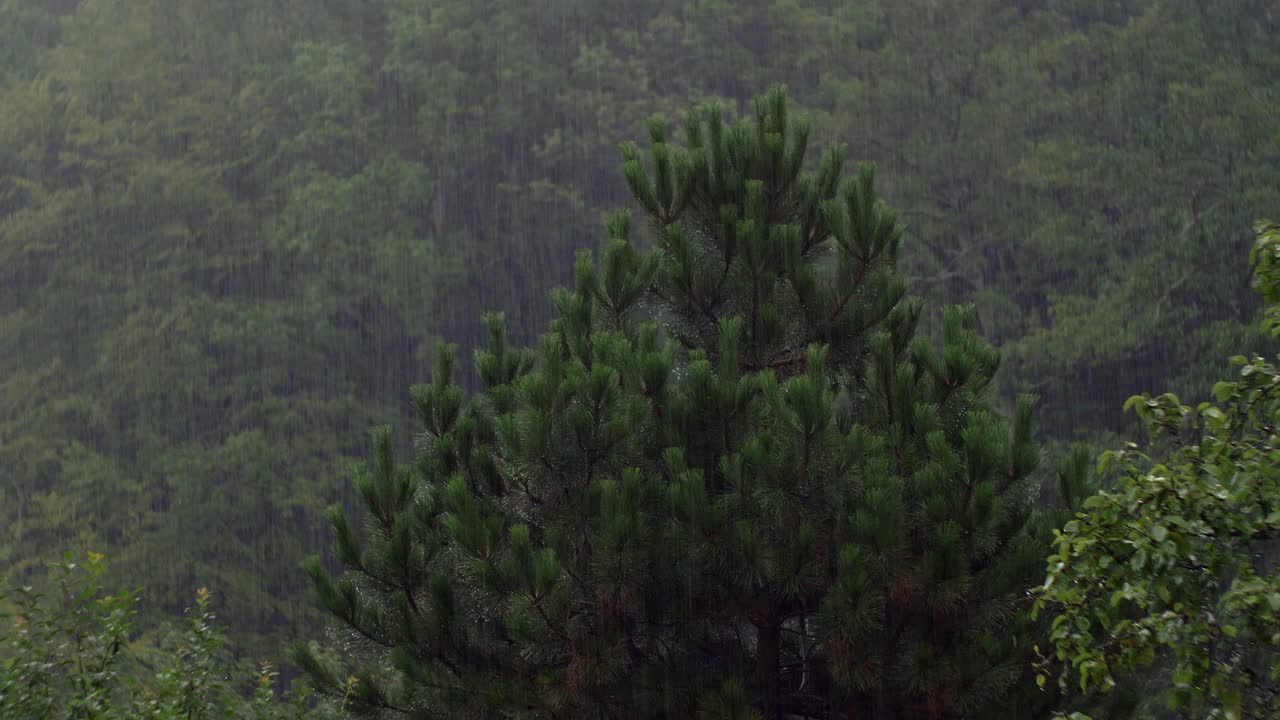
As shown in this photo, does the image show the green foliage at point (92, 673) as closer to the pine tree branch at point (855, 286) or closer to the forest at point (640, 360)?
the forest at point (640, 360)

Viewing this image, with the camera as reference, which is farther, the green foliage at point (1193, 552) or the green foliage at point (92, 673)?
the green foliage at point (92, 673)

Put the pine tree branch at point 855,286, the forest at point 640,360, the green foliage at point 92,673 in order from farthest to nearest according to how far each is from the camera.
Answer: the pine tree branch at point 855,286 → the forest at point 640,360 → the green foliage at point 92,673

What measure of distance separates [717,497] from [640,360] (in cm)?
72

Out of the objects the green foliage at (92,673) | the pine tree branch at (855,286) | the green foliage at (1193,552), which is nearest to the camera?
the green foliage at (1193,552)

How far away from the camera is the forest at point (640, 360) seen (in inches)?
200

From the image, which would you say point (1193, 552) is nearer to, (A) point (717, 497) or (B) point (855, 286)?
(A) point (717, 497)

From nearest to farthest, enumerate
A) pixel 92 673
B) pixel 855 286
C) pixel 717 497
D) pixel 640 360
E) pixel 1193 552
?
pixel 1193 552
pixel 92 673
pixel 717 497
pixel 640 360
pixel 855 286

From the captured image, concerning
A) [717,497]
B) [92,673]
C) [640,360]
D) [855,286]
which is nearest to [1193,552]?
[717,497]

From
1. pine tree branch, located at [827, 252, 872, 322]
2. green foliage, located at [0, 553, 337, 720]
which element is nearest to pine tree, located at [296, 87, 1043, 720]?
pine tree branch, located at [827, 252, 872, 322]

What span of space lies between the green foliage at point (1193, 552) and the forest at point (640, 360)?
2 centimetres

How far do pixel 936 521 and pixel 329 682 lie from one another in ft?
9.72

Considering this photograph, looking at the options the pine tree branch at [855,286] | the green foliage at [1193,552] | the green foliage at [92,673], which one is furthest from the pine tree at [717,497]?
the green foliage at [1193,552]

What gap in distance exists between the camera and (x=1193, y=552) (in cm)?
289

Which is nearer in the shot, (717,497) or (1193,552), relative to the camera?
(1193,552)
